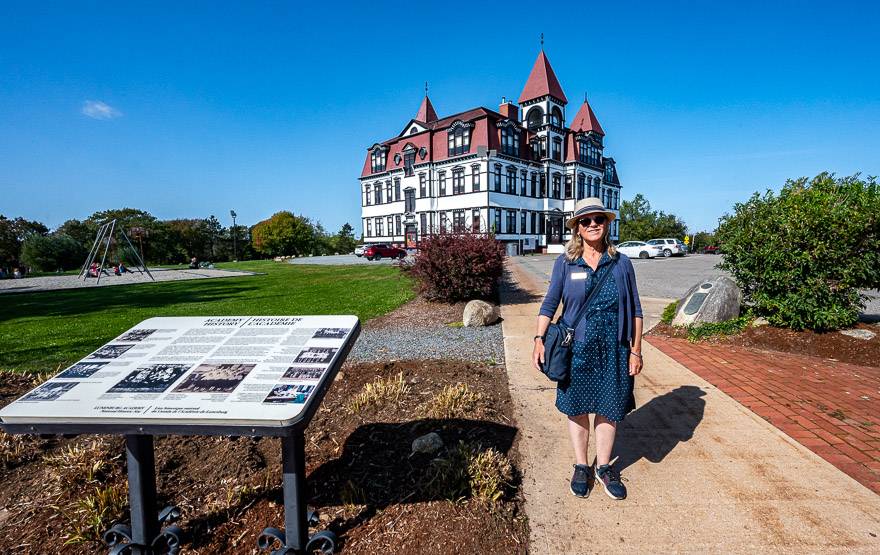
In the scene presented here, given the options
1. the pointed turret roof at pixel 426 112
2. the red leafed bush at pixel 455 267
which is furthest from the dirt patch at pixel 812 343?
the pointed turret roof at pixel 426 112

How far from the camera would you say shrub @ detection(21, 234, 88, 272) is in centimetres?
3812

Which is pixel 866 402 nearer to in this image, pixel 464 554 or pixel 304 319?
pixel 464 554

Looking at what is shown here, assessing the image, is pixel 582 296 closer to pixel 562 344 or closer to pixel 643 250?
pixel 562 344

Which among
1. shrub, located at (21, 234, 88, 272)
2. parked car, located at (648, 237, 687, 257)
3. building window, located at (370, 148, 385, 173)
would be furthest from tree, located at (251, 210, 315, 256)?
parked car, located at (648, 237, 687, 257)

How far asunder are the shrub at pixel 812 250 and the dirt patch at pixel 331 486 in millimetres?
5507

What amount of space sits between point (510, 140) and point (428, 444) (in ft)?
137

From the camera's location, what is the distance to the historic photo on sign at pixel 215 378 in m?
2.05

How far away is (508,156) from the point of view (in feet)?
134

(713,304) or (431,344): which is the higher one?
(713,304)

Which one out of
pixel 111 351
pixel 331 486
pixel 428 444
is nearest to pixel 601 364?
pixel 428 444

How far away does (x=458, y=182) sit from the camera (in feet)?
137

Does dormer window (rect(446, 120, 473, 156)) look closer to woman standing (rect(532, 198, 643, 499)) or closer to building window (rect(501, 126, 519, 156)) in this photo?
building window (rect(501, 126, 519, 156))

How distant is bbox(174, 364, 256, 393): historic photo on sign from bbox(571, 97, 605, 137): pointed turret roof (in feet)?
172

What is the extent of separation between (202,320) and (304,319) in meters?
0.73
